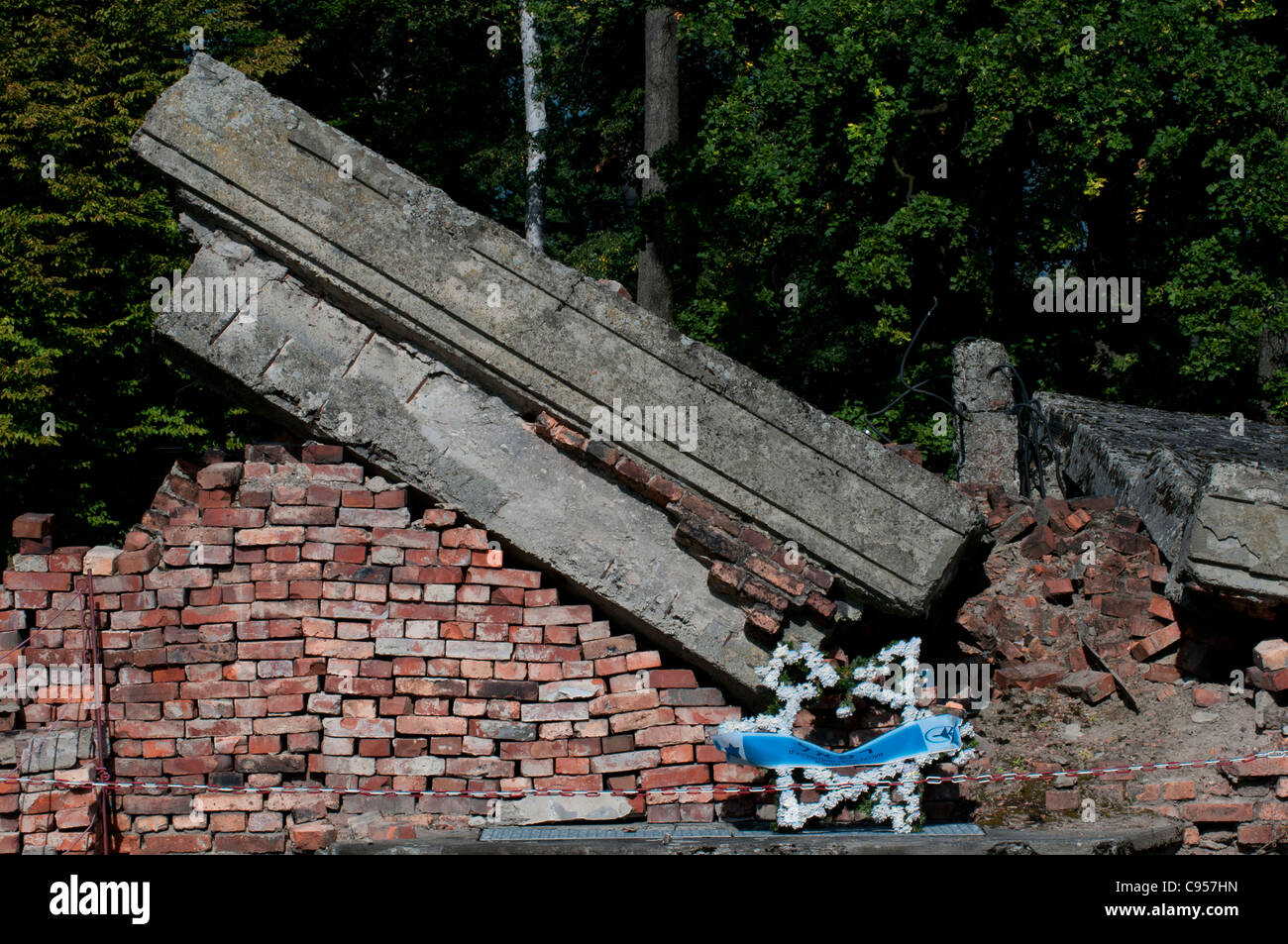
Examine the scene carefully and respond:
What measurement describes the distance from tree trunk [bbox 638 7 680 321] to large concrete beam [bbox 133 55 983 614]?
8.10 metres

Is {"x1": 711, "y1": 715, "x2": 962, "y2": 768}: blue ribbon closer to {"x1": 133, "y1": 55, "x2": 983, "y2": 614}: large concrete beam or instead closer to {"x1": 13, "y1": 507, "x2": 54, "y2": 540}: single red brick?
{"x1": 133, "y1": 55, "x2": 983, "y2": 614}: large concrete beam

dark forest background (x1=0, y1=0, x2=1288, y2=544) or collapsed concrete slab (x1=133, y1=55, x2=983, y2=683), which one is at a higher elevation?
dark forest background (x1=0, y1=0, x2=1288, y2=544)

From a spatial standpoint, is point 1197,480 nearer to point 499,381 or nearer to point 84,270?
point 499,381

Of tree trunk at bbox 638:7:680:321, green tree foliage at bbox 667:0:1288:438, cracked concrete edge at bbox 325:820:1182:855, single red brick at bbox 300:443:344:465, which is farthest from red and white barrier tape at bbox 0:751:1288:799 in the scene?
tree trunk at bbox 638:7:680:321

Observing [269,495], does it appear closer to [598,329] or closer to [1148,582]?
[598,329]

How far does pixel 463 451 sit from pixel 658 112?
9013 mm

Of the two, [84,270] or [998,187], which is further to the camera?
[998,187]

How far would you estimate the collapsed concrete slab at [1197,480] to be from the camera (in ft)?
16.7

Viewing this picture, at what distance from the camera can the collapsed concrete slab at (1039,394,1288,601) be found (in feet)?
16.7

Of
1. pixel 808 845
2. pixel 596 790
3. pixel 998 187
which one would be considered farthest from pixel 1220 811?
pixel 998 187

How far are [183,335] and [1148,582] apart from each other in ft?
16.2

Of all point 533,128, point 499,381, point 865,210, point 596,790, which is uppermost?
point 533,128

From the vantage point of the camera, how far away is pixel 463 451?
5.25 meters

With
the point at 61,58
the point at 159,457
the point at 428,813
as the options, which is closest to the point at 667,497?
the point at 428,813
